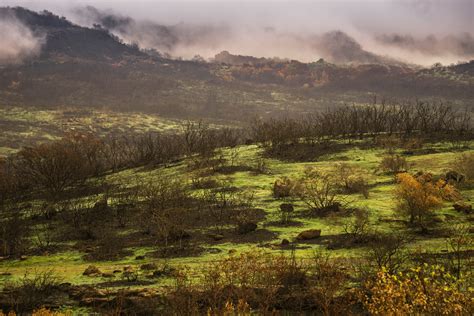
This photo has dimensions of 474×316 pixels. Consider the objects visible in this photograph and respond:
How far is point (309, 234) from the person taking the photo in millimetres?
25703

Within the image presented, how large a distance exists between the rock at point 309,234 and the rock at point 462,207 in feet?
35.1

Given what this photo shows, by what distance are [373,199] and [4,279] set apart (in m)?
27.6

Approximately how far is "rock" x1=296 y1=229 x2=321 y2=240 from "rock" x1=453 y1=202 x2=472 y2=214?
10.7 m

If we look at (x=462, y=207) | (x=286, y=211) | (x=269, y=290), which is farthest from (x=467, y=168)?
(x=269, y=290)

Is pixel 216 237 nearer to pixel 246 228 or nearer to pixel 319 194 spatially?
pixel 246 228

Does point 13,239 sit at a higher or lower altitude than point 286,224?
lower

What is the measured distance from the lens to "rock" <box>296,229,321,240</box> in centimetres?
2570

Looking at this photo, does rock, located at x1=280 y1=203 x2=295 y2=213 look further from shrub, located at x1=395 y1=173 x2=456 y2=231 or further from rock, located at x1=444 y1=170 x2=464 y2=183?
rock, located at x1=444 y1=170 x2=464 y2=183

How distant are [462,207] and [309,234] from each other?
11578 millimetres

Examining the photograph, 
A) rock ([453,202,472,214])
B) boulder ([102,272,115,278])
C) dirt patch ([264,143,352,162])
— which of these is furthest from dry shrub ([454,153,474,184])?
boulder ([102,272,115,278])

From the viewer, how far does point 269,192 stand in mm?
41906

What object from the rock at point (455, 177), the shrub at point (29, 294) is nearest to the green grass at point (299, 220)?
the shrub at point (29, 294)

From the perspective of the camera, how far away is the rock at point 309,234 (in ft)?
84.3

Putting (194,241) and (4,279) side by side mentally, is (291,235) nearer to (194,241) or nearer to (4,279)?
(194,241)
